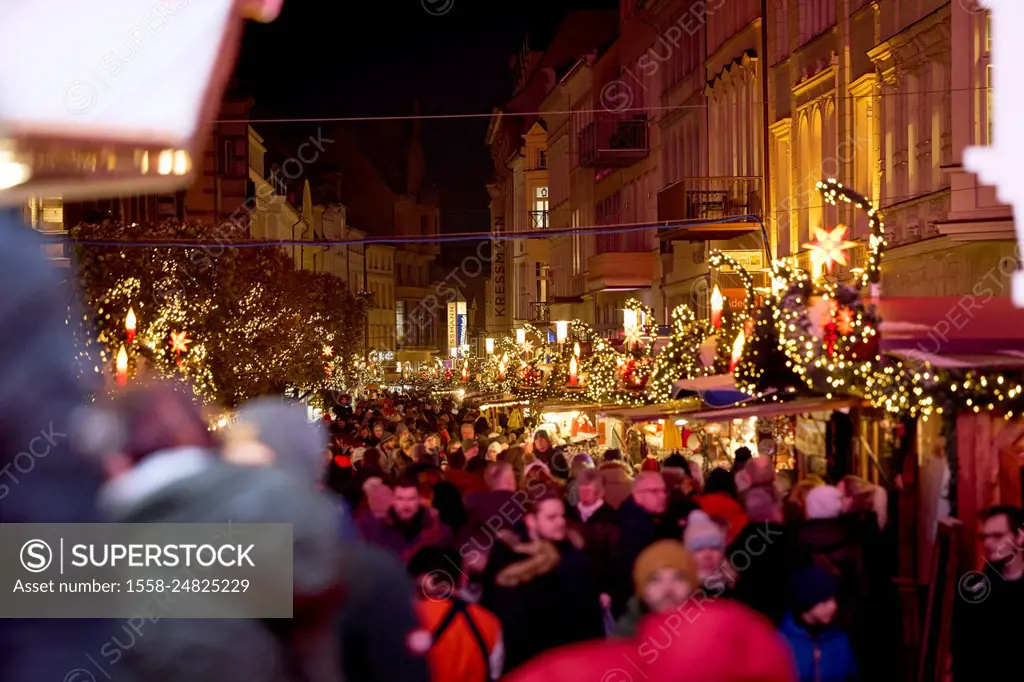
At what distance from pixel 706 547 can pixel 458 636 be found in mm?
1944

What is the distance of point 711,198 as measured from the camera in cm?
3256

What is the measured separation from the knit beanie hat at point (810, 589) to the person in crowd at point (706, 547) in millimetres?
658

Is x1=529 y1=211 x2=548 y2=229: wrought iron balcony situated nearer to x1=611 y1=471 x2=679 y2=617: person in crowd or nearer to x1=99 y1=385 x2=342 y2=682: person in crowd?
x1=611 y1=471 x2=679 y2=617: person in crowd

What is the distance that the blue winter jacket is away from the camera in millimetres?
7609

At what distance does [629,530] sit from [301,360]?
1747 inches

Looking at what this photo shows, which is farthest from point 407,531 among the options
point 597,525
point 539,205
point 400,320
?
point 400,320

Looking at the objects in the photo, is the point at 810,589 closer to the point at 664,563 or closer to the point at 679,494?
the point at 664,563

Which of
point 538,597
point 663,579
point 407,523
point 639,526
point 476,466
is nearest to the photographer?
point 663,579

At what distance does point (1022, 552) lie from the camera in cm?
899

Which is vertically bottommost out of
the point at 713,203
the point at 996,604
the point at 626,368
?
the point at 996,604

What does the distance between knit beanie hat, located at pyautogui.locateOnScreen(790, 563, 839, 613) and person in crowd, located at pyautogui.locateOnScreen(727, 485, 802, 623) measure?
29.8 inches

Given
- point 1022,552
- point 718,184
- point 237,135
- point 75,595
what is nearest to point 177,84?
point 75,595

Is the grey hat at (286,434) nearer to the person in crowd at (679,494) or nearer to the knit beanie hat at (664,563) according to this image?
the knit beanie hat at (664,563)

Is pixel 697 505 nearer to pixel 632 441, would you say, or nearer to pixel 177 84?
pixel 177 84
